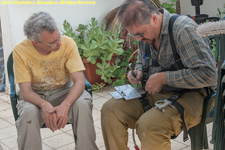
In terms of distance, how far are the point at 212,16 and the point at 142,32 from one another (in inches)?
132

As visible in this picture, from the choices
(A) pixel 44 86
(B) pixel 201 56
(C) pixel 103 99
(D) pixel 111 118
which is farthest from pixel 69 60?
(C) pixel 103 99

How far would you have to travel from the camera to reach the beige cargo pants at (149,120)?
7.55 ft

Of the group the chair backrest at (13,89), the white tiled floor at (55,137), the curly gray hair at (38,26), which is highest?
the curly gray hair at (38,26)

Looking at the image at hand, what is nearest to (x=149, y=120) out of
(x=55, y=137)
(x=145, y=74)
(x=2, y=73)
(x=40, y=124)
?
(x=145, y=74)

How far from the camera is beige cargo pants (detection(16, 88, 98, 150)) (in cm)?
268

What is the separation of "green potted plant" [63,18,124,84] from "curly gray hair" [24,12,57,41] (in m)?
1.97

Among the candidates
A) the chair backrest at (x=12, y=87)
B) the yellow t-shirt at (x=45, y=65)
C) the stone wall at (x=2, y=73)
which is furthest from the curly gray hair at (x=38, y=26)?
the stone wall at (x=2, y=73)

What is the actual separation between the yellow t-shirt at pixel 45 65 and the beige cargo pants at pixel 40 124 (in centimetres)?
20

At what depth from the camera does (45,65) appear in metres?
2.87

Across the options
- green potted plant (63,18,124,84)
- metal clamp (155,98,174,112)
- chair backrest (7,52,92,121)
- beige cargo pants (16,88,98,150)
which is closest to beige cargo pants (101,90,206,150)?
metal clamp (155,98,174,112)

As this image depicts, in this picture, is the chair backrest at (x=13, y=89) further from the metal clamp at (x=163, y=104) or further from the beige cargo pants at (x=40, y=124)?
the metal clamp at (x=163, y=104)

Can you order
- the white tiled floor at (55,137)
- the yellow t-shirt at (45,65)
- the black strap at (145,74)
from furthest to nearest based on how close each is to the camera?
1. the white tiled floor at (55,137)
2. the yellow t-shirt at (45,65)
3. the black strap at (145,74)

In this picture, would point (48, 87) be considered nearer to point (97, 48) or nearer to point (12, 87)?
point (12, 87)

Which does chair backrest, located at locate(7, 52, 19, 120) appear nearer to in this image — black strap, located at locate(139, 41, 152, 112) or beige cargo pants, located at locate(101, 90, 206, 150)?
beige cargo pants, located at locate(101, 90, 206, 150)
